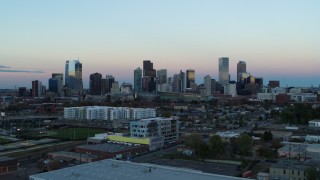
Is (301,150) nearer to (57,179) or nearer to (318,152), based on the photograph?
(318,152)

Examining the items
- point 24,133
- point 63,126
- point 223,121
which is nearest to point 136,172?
point 24,133

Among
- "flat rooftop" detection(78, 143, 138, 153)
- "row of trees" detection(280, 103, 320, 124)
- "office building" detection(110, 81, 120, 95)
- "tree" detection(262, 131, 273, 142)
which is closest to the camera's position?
"flat rooftop" detection(78, 143, 138, 153)

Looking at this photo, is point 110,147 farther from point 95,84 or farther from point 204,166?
point 95,84

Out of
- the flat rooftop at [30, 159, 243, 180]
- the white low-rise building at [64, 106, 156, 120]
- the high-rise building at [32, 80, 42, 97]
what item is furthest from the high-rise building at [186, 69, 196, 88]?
the flat rooftop at [30, 159, 243, 180]

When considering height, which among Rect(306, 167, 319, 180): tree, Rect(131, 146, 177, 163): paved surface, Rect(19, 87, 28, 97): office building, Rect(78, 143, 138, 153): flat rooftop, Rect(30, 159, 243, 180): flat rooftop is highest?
Rect(19, 87, 28, 97): office building

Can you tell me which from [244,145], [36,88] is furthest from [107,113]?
[36,88]

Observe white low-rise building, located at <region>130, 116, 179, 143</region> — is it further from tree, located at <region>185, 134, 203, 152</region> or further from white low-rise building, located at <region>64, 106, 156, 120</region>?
white low-rise building, located at <region>64, 106, 156, 120</region>

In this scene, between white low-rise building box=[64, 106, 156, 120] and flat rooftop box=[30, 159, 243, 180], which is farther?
white low-rise building box=[64, 106, 156, 120]
